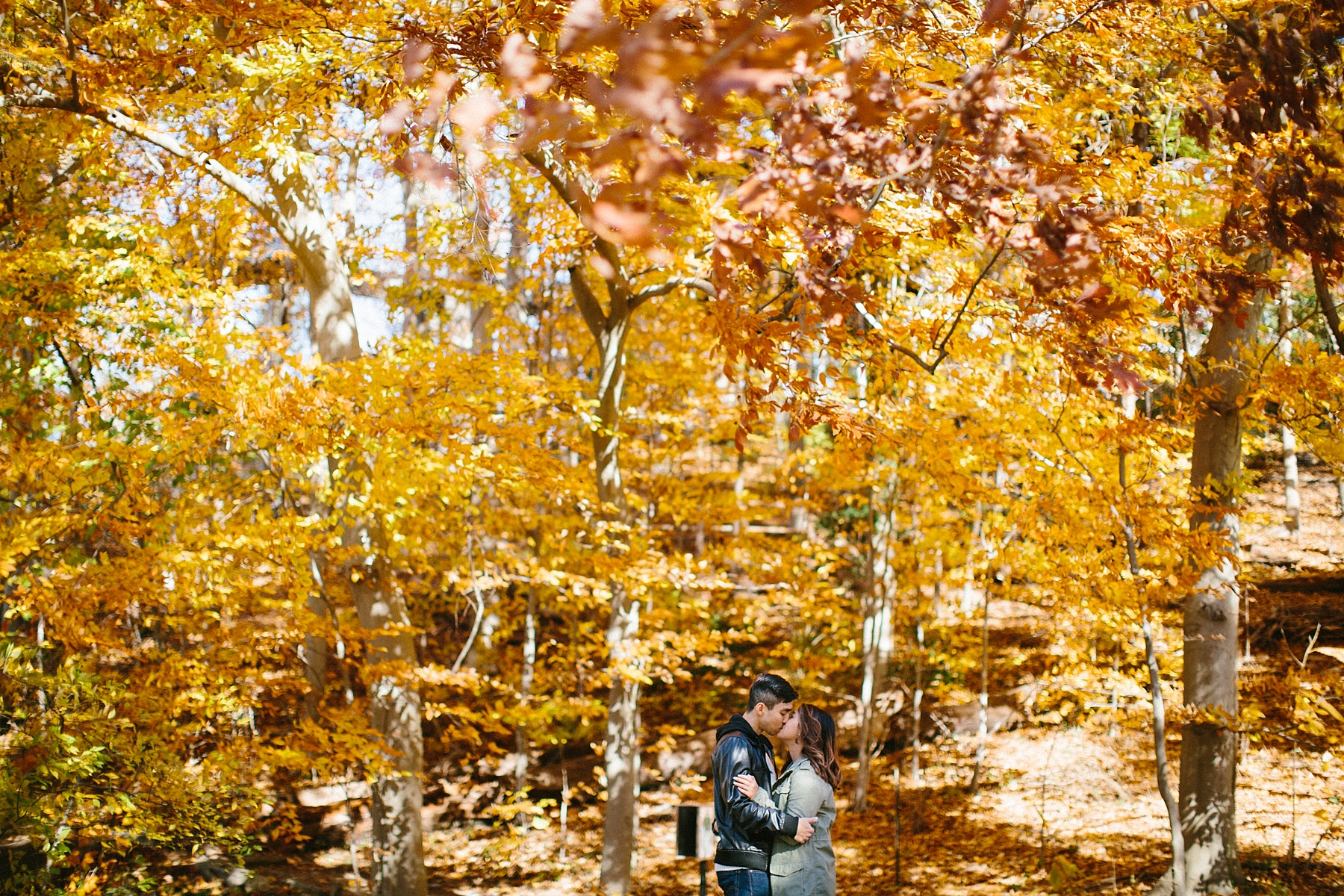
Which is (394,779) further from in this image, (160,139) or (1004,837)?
(1004,837)

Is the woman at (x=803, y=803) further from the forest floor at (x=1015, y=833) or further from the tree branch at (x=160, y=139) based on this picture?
the tree branch at (x=160, y=139)

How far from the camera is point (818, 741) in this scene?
3.39 meters

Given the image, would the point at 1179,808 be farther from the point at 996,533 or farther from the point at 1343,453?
the point at 996,533

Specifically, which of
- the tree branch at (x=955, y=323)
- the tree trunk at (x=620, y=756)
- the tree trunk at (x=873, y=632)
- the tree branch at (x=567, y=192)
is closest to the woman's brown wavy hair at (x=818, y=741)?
the tree branch at (x=955, y=323)

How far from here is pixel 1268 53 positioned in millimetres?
2807

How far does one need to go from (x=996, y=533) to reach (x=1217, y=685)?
148 inches

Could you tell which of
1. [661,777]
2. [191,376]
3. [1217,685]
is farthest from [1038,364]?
[661,777]

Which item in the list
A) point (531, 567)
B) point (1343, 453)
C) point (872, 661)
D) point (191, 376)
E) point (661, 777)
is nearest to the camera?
point (1343, 453)

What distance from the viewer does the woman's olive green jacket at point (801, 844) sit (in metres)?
3.25

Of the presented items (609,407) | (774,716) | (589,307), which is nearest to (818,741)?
(774,716)

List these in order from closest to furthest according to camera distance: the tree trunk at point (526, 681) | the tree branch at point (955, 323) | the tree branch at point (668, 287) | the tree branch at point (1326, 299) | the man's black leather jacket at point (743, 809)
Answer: the tree branch at point (955, 323)
the tree branch at point (1326, 299)
the man's black leather jacket at point (743, 809)
the tree branch at point (668, 287)
the tree trunk at point (526, 681)

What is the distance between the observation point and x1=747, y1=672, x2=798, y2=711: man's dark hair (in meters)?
3.42

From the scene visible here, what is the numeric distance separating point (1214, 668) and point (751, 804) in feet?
13.5

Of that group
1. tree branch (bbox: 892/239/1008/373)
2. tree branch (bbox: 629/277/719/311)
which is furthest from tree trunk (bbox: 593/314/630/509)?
tree branch (bbox: 892/239/1008/373)
